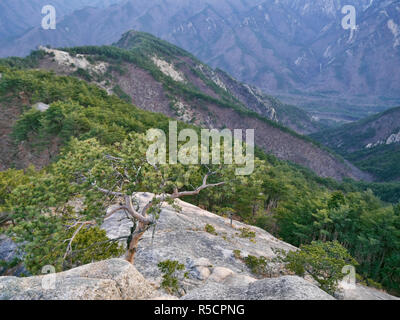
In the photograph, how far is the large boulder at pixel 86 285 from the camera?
6.39m

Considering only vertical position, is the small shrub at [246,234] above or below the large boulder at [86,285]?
below

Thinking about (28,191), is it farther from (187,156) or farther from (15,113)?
(15,113)

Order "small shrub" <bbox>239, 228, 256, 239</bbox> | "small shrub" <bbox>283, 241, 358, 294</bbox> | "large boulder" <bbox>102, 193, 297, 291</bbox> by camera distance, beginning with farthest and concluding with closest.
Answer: "small shrub" <bbox>239, 228, 256, 239</bbox>, "large boulder" <bbox>102, 193, 297, 291</bbox>, "small shrub" <bbox>283, 241, 358, 294</bbox>

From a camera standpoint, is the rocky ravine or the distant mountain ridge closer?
the rocky ravine

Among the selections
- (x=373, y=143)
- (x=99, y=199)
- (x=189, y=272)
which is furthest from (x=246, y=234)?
(x=373, y=143)

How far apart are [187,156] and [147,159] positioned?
1.43 metres

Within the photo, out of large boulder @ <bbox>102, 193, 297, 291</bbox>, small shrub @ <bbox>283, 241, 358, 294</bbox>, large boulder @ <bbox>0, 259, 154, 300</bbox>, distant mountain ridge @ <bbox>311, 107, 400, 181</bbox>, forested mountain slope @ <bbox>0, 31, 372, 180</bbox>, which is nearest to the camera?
large boulder @ <bbox>0, 259, 154, 300</bbox>

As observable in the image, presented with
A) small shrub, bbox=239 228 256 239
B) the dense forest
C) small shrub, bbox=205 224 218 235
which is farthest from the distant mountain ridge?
small shrub, bbox=205 224 218 235

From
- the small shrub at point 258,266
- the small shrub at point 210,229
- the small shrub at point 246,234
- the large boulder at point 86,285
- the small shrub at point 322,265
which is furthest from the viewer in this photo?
the small shrub at point 246,234

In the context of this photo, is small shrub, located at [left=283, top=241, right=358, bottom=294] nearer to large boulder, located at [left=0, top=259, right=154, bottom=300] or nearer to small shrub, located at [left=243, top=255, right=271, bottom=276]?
small shrub, located at [left=243, top=255, right=271, bottom=276]

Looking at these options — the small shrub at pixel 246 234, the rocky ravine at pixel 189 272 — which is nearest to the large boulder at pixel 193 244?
the rocky ravine at pixel 189 272

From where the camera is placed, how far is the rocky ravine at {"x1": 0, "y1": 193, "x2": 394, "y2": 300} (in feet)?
22.0

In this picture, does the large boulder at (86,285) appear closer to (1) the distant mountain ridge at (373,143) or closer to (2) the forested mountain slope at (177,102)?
(2) the forested mountain slope at (177,102)
